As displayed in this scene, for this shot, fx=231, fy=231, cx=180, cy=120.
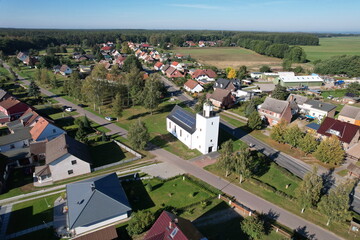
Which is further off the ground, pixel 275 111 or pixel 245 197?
pixel 275 111

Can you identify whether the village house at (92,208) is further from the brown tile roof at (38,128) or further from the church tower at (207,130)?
the brown tile roof at (38,128)

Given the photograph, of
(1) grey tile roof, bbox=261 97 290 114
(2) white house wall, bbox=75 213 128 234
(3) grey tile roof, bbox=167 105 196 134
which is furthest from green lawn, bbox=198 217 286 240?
(1) grey tile roof, bbox=261 97 290 114

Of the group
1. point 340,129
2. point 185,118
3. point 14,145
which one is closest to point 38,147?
point 14,145

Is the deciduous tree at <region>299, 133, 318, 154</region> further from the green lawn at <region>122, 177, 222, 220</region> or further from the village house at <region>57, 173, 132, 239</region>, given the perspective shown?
the village house at <region>57, 173, 132, 239</region>

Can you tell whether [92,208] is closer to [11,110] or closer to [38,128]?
[38,128]

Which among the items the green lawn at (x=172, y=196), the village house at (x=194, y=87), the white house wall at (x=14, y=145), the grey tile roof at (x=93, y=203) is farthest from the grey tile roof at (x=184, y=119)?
the village house at (x=194, y=87)
